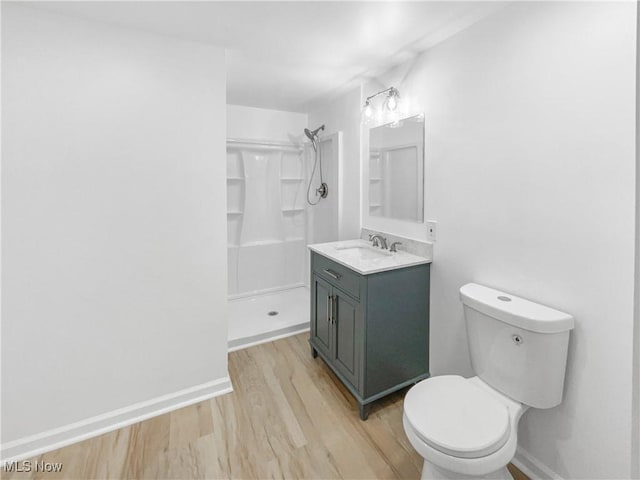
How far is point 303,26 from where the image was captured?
1.60 m

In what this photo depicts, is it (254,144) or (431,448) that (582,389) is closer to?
(431,448)

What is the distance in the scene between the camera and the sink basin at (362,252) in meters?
2.10

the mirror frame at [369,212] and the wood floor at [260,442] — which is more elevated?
the mirror frame at [369,212]

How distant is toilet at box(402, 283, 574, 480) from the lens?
3.55 ft

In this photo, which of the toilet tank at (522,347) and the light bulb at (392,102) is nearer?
the toilet tank at (522,347)

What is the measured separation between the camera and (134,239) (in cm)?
171

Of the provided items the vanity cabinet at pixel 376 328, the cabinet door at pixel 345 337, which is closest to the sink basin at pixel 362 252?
the vanity cabinet at pixel 376 328

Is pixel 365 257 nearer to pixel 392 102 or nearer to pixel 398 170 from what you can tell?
pixel 398 170

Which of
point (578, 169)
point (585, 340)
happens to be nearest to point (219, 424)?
point (585, 340)

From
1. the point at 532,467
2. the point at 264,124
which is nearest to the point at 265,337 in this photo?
the point at 532,467

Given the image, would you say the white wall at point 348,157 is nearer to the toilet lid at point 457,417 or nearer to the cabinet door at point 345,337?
the cabinet door at point 345,337

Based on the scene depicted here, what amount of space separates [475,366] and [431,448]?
533 millimetres

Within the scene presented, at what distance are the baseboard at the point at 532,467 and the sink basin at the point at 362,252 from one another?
122 cm

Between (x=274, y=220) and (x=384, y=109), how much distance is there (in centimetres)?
184
